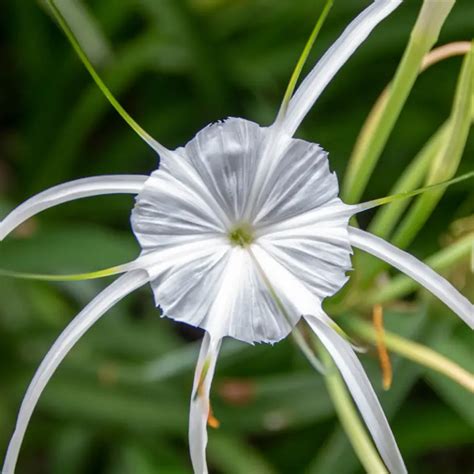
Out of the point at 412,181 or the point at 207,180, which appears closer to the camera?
the point at 207,180

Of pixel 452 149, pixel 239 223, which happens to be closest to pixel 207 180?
pixel 239 223

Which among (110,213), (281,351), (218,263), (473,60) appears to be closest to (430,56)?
(473,60)

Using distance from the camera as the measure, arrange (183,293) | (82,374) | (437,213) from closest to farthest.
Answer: (183,293) < (82,374) < (437,213)

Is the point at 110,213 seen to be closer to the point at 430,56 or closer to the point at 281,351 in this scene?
the point at 281,351

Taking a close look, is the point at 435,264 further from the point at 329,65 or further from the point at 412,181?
the point at 329,65

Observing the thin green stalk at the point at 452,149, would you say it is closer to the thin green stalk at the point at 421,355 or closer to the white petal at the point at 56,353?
the thin green stalk at the point at 421,355

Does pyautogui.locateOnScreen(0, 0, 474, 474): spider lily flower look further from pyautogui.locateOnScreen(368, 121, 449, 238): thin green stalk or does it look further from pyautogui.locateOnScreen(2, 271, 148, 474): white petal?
pyautogui.locateOnScreen(368, 121, 449, 238): thin green stalk

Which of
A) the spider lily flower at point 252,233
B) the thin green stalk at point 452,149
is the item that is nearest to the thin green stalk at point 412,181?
the thin green stalk at point 452,149
